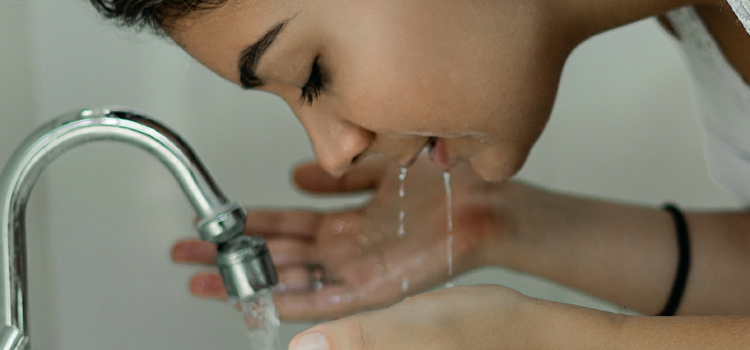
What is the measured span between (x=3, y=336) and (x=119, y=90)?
1.30 ft

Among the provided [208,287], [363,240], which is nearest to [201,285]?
[208,287]

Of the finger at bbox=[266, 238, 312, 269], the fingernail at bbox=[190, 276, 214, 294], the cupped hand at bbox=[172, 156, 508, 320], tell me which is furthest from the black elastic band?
the fingernail at bbox=[190, 276, 214, 294]

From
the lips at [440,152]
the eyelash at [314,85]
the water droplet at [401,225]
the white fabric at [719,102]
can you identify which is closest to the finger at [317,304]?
the water droplet at [401,225]

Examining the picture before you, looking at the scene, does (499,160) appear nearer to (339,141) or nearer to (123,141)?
(339,141)

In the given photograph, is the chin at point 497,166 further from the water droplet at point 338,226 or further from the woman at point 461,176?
the water droplet at point 338,226

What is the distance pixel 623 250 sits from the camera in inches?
30.1

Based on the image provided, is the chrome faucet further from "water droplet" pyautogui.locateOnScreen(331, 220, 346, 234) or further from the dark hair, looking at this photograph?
"water droplet" pyautogui.locateOnScreen(331, 220, 346, 234)

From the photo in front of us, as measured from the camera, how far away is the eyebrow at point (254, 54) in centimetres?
45

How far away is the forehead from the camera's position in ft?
1.46

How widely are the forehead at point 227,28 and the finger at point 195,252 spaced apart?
0.33 m

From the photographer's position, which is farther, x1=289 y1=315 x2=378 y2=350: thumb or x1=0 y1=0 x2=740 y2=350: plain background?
x1=0 y1=0 x2=740 y2=350: plain background

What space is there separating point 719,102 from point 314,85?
1.53 ft

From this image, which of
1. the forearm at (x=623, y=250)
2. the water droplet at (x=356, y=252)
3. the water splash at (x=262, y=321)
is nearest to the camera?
the water splash at (x=262, y=321)

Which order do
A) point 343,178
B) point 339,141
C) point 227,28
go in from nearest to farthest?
point 227,28 → point 339,141 → point 343,178
